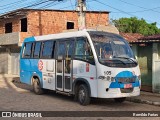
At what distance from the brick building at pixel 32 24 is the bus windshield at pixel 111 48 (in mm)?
17661

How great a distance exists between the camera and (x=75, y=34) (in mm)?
13344

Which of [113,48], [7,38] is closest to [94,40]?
[113,48]

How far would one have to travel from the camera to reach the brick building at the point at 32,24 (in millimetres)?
31000

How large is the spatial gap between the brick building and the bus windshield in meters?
17.7

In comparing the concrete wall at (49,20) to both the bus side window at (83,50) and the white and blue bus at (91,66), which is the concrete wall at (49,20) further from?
the bus side window at (83,50)

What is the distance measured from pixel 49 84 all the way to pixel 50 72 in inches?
22.2

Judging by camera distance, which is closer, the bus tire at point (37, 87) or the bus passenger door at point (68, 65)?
the bus passenger door at point (68, 65)

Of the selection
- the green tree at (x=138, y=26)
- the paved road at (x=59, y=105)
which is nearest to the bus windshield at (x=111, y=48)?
the paved road at (x=59, y=105)

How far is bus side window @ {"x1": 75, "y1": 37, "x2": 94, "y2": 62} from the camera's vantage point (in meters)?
12.3

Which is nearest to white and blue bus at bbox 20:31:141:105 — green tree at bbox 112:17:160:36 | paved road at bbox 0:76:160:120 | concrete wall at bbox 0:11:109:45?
paved road at bbox 0:76:160:120

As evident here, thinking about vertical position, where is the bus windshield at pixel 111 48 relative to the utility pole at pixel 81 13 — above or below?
below

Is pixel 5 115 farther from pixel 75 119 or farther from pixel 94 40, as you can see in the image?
pixel 94 40

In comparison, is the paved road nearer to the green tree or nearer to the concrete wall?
the concrete wall

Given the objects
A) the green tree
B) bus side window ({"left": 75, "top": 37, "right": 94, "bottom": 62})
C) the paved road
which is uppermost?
the green tree
